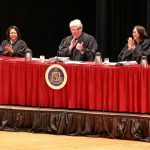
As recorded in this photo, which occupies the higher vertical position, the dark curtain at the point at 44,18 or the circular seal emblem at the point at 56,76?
the dark curtain at the point at 44,18

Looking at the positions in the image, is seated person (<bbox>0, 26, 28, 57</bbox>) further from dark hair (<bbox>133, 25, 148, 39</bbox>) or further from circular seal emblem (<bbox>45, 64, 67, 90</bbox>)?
dark hair (<bbox>133, 25, 148, 39</bbox>)

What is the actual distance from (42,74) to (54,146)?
1.06 meters

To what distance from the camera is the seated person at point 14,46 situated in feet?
29.0

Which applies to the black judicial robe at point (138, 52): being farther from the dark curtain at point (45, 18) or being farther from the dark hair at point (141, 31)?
the dark curtain at point (45, 18)

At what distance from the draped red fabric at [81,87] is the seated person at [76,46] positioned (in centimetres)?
80

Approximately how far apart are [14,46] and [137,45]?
2041 millimetres

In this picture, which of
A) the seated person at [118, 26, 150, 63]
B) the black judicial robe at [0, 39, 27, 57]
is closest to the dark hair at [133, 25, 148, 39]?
the seated person at [118, 26, 150, 63]

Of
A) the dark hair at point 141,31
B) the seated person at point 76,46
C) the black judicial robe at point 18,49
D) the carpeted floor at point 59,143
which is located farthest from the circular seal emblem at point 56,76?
the black judicial robe at point 18,49

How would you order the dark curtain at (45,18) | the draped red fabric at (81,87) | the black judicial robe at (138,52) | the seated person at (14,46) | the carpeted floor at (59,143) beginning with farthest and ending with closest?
1. the dark curtain at (45,18)
2. the seated person at (14,46)
3. the black judicial robe at (138,52)
4. the draped red fabric at (81,87)
5. the carpeted floor at (59,143)

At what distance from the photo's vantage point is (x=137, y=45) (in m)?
7.91

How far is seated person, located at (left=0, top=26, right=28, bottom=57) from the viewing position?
884cm

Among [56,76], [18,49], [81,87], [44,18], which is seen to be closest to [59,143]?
[81,87]

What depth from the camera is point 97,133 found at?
7391 millimetres

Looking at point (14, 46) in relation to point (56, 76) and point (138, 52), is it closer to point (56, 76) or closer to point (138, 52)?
point (56, 76)
